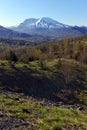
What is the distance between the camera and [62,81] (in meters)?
57.0

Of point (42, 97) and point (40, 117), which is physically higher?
point (40, 117)

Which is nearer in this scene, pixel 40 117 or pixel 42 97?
pixel 40 117

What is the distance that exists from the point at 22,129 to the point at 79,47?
348 feet

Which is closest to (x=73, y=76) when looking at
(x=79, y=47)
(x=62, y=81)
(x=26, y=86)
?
(x=62, y=81)

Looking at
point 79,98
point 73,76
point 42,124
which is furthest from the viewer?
point 73,76

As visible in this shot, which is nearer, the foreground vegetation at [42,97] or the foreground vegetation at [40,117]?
the foreground vegetation at [40,117]

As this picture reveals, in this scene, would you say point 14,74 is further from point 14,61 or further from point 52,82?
point 14,61

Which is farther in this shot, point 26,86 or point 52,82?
point 52,82

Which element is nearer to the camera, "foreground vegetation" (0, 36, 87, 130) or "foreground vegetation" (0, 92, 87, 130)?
"foreground vegetation" (0, 92, 87, 130)

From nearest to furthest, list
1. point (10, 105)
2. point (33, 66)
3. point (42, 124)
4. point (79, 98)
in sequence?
point (42, 124)
point (10, 105)
point (79, 98)
point (33, 66)

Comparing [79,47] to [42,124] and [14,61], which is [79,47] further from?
[42,124]

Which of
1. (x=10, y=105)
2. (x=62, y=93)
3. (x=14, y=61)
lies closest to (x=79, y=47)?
(x=14, y=61)

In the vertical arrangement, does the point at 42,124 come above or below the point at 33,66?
above

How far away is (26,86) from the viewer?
50.1m
